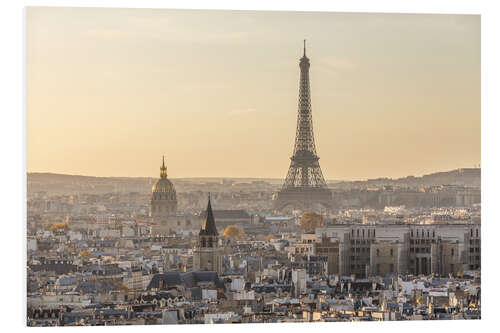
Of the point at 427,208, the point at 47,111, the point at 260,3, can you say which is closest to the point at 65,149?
the point at 47,111

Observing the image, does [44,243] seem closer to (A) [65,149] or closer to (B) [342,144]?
(A) [65,149]

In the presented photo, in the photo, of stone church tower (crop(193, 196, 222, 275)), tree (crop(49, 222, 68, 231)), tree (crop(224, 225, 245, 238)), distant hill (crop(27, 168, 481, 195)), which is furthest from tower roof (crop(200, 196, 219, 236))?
distant hill (crop(27, 168, 481, 195))

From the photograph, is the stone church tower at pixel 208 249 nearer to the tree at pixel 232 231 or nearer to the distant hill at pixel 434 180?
the tree at pixel 232 231

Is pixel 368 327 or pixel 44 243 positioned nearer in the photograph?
pixel 368 327

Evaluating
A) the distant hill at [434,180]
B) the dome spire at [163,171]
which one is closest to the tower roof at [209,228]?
the dome spire at [163,171]

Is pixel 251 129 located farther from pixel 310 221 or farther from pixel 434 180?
pixel 310 221

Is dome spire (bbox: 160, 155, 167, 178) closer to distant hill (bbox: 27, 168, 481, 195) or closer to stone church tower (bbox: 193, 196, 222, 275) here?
distant hill (bbox: 27, 168, 481, 195)
